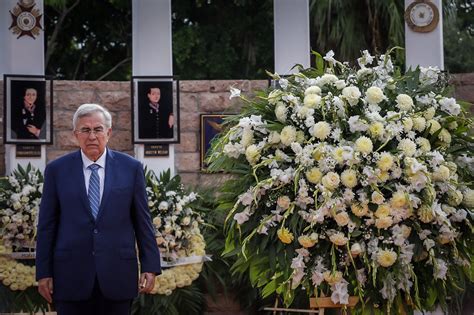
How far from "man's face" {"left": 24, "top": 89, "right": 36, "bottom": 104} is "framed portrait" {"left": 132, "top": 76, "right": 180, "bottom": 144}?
0.89 meters

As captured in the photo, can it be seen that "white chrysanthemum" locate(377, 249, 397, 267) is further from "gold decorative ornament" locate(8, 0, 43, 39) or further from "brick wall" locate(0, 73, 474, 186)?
"gold decorative ornament" locate(8, 0, 43, 39)

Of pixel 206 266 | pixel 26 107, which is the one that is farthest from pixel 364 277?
pixel 26 107

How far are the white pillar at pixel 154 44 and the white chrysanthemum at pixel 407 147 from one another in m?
4.60

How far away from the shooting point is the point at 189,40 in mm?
14430

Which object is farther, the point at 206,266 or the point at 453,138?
the point at 206,266

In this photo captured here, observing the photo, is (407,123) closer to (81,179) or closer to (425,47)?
(81,179)

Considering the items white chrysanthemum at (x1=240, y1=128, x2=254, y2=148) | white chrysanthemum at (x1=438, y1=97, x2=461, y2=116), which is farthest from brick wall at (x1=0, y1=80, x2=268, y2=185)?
white chrysanthemum at (x1=438, y1=97, x2=461, y2=116)

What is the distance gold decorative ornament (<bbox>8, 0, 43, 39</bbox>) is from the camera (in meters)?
8.64

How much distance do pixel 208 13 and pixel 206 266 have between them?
7.81 meters

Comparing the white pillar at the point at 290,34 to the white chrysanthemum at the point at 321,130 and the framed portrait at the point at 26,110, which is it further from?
the white chrysanthemum at the point at 321,130

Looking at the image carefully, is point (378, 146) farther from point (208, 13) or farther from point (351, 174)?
point (208, 13)

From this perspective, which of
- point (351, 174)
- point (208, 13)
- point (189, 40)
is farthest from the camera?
point (208, 13)

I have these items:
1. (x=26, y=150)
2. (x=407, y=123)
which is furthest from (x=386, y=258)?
(x=26, y=150)

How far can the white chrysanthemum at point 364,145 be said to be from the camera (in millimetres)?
4242
